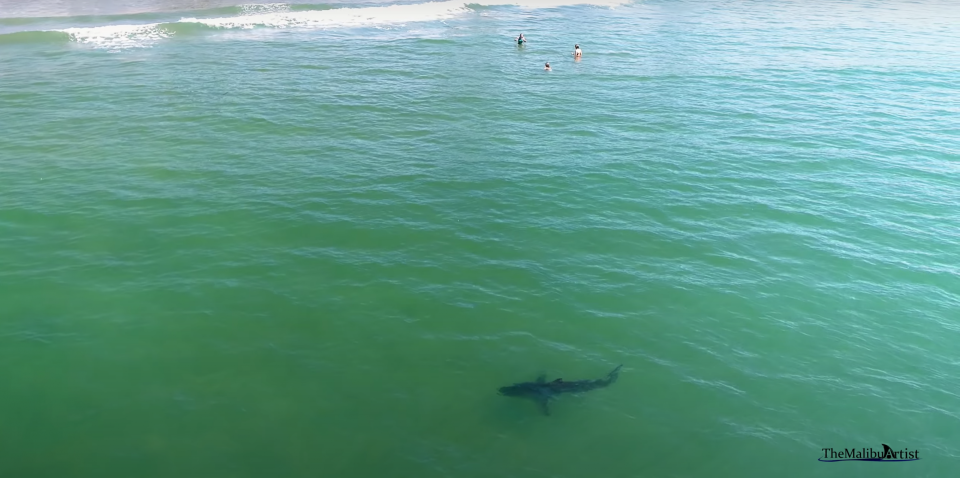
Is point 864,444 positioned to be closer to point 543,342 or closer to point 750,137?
point 543,342

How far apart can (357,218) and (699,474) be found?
75.5ft

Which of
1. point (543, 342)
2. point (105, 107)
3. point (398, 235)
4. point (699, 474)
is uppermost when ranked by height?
point (105, 107)

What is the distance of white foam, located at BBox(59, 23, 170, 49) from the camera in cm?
7394

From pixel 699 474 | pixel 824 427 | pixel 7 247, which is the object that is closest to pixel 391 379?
pixel 699 474

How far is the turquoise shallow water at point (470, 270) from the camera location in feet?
Result: 83.8

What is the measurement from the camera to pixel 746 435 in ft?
84.2

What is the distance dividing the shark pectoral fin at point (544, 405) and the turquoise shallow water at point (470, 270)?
0.32 metres

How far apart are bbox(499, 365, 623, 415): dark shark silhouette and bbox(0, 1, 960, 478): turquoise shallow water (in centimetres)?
41

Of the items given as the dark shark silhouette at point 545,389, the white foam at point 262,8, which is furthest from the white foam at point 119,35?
the dark shark silhouette at point 545,389

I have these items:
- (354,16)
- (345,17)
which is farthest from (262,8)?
(354,16)

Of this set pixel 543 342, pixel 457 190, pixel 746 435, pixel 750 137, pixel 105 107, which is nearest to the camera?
pixel 746 435

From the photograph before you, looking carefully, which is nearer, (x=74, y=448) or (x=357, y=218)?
(x=74, y=448)


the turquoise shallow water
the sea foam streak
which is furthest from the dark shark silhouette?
the sea foam streak

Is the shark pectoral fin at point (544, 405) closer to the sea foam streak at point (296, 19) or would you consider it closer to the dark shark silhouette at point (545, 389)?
the dark shark silhouette at point (545, 389)
